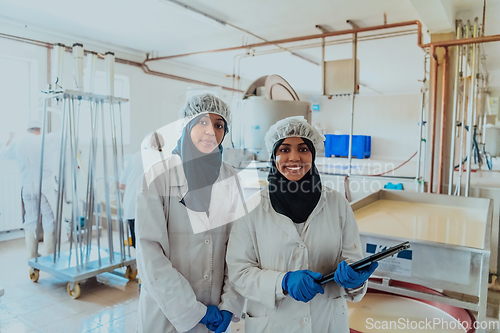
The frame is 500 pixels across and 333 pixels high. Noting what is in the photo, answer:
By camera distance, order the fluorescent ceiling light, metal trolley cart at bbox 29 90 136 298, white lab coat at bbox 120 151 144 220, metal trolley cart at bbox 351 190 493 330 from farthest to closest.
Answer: the fluorescent ceiling light
white lab coat at bbox 120 151 144 220
metal trolley cart at bbox 29 90 136 298
metal trolley cart at bbox 351 190 493 330

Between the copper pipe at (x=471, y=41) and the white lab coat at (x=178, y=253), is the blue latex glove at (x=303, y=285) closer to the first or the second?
the white lab coat at (x=178, y=253)

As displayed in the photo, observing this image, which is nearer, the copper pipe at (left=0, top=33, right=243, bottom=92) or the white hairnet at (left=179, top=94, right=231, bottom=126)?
the white hairnet at (left=179, top=94, right=231, bottom=126)

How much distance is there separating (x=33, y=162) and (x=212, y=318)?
2.69 m

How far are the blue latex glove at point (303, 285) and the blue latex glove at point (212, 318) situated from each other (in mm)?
250

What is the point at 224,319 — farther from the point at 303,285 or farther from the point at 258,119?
the point at 258,119

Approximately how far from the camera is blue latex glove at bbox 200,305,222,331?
1.02 metres

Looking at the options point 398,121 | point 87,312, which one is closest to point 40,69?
point 87,312

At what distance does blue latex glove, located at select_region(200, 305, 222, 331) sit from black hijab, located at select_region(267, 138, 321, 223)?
338mm

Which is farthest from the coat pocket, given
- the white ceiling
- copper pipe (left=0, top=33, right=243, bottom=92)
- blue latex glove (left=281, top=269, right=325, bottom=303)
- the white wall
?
the white wall

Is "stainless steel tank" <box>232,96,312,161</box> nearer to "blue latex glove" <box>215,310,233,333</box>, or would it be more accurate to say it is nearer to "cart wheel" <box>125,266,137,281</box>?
"cart wheel" <box>125,266,137,281</box>

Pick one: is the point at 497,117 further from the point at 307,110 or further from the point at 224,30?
the point at 224,30

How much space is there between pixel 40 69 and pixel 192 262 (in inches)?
140

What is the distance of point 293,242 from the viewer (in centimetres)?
97

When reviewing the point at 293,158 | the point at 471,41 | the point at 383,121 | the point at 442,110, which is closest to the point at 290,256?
the point at 293,158
